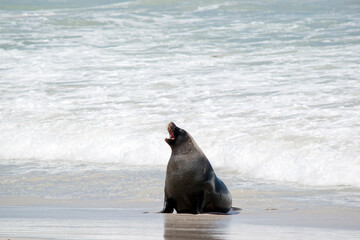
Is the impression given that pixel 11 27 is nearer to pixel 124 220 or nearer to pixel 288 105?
pixel 288 105

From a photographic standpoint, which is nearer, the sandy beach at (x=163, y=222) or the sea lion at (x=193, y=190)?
the sandy beach at (x=163, y=222)

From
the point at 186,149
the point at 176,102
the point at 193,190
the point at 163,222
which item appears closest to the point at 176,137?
the point at 186,149

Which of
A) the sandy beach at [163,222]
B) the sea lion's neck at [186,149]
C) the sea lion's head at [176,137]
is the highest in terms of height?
the sea lion's head at [176,137]

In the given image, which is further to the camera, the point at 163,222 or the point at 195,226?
the point at 163,222

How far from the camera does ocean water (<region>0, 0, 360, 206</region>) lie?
24.0ft

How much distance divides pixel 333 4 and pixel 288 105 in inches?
591

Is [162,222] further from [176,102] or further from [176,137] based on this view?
[176,102]

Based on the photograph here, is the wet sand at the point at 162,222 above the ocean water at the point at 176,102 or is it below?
below

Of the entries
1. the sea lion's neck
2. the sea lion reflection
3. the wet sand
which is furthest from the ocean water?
the sea lion reflection

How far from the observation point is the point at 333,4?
24.0 metres

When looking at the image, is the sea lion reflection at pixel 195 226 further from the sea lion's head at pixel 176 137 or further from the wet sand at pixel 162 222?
the sea lion's head at pixel 176 137

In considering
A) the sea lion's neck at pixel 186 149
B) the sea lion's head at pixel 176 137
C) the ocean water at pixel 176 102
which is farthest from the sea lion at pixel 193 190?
the ocean water at pixel 176 102

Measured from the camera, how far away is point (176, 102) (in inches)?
432

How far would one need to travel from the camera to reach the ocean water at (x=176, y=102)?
24.0 ft
